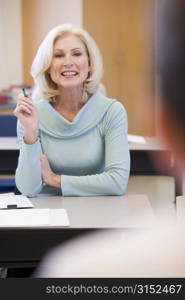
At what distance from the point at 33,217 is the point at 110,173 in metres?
0.25

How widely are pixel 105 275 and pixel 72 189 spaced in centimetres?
54

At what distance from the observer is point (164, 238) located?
0.45 m

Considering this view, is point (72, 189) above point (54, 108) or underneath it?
underneath

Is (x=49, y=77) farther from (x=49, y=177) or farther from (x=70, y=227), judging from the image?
(x=70, y=227)

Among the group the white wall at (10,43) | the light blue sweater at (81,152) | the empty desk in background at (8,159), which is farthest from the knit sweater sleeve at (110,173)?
the empty desk in background at (8,159)

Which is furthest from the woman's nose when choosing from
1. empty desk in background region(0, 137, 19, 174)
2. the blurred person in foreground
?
empty desk in background region(0, 137, 19, 174)

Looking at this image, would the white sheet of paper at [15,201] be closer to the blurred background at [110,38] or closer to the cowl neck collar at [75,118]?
the cowl neck collar at [75,118]

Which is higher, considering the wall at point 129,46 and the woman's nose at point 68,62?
the wall at point 129,46

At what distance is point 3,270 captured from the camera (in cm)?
→ 53

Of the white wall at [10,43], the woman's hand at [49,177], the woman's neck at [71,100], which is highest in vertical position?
the white wall at [10,43]

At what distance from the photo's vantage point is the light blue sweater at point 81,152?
0.99 metres

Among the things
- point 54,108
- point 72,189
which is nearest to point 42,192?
point 72,189

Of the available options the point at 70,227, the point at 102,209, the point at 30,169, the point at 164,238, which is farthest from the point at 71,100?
the point at 164,238

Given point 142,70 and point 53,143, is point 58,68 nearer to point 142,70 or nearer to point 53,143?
point 53,143
